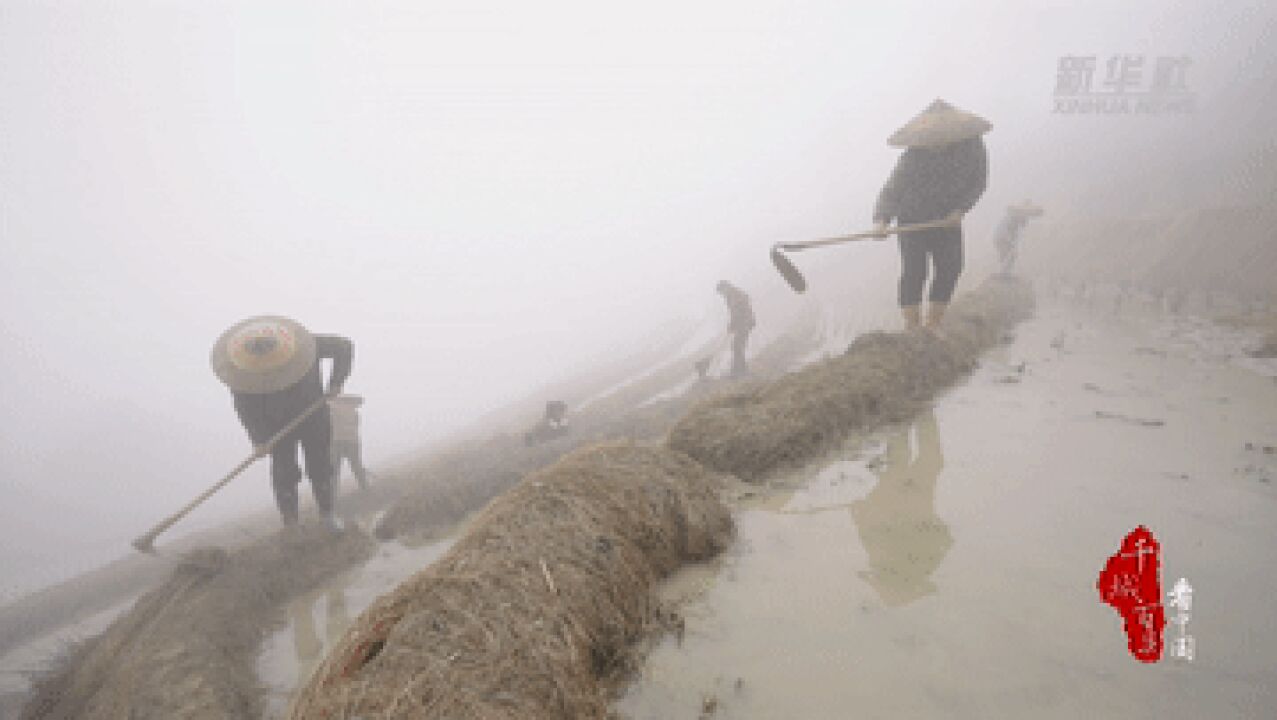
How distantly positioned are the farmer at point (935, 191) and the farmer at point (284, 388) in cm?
584

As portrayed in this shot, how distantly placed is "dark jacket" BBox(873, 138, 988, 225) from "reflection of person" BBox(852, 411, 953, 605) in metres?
2.74

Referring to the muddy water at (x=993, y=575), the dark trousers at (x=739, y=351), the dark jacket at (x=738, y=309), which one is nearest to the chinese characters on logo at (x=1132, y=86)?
the dark jacket at (x=738, y=309)

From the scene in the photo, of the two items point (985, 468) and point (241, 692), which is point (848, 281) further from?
point (241, 692)

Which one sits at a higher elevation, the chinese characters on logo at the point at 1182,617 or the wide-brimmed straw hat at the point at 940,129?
the wide-brimmed straw hat at the point at 940,129

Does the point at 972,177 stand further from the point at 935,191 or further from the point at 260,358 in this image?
the point at 260,358

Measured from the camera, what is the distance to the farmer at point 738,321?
483 inches

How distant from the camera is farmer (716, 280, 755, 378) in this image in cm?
1227

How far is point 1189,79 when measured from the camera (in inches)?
1454

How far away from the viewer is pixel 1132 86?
3606 centimetres

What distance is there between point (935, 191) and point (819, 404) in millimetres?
2963

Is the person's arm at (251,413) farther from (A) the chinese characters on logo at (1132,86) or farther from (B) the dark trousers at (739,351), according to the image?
(A) the chinese characters on logo at (1132,86)

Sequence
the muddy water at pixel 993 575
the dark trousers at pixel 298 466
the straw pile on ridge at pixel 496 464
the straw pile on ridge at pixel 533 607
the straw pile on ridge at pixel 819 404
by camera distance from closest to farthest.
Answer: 1. the straw pile on ridge at pixel 533 607
2. the muddy water at pixel 993 575
3. the straw pile on ridge at pixel 819 404
4. the dark trousers at pixel 298 466
5. the straw pile on ridge at pixel 496 464

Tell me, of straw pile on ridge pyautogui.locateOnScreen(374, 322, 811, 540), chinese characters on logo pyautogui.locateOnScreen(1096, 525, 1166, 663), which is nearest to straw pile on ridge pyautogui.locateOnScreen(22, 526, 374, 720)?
straw pile on ridge pyautogui.locateOnScreen(374, 322, 811, 540)

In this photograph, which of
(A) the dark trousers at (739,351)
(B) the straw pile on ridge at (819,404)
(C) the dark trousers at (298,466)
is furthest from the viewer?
(A) the dark trousers at (739,351)
